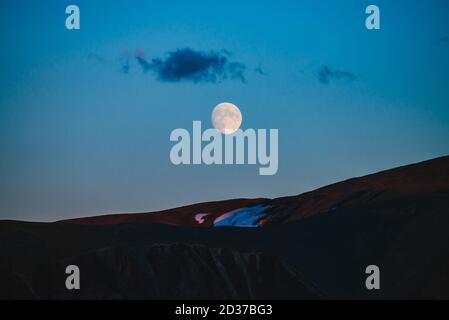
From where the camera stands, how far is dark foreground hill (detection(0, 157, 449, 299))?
25.0 ft

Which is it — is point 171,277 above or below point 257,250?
below

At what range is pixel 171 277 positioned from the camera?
766 centimetres

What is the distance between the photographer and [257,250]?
25.6ft

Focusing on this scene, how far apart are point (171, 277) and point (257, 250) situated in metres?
0.87

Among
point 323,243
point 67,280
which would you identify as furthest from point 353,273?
point 67,280

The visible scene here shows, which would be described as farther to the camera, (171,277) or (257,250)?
(257,250)

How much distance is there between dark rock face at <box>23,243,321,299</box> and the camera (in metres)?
7.57

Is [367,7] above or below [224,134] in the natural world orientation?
above

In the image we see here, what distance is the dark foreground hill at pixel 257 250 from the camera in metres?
7.61

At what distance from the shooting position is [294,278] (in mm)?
7672

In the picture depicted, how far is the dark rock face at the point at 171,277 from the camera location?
757cm

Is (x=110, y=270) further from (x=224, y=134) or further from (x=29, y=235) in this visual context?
Result: (x=224, y=134)
